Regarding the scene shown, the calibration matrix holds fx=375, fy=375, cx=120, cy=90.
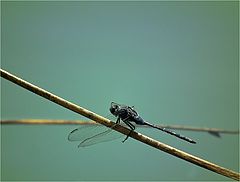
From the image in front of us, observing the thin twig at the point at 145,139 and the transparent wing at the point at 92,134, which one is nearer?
the thin twig at the point at 145,139

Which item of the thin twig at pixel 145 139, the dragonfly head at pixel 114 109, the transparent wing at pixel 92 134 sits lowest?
the thin twig at pixel 145 139

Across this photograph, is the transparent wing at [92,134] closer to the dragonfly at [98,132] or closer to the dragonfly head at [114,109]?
the dragonfly at [98,132]

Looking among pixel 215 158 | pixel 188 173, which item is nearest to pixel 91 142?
pixel 188 173

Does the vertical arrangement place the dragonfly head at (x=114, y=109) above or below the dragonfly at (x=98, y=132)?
above

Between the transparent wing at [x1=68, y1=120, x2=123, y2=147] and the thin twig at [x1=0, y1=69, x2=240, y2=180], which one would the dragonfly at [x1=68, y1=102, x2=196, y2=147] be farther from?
the thin twig at [x1=0, y1=69, x2=240, y2=180]

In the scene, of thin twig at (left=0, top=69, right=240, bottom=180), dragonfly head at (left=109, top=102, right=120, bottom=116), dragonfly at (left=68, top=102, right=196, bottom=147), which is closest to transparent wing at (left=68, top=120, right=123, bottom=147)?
dragonfly at (left=68, top=102, right=196, bottom=147)

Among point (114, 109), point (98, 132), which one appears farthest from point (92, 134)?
point (114, 109)

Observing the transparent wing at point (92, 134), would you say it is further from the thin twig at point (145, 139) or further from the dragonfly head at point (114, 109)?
the thin twig at point (145, 139)

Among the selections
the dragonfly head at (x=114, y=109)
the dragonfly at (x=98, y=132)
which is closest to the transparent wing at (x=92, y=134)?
the dragonfly at (x=98, y=132)

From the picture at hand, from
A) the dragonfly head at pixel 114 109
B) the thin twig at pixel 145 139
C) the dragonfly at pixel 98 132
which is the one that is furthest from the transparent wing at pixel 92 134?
the thin twig at pixel 145 139

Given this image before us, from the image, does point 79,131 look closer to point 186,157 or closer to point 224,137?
point 186,157

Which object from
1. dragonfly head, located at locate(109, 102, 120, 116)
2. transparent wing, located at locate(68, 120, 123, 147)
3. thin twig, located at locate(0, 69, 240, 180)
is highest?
dragonfly head, located at locate(109, 102, 120, 116)
